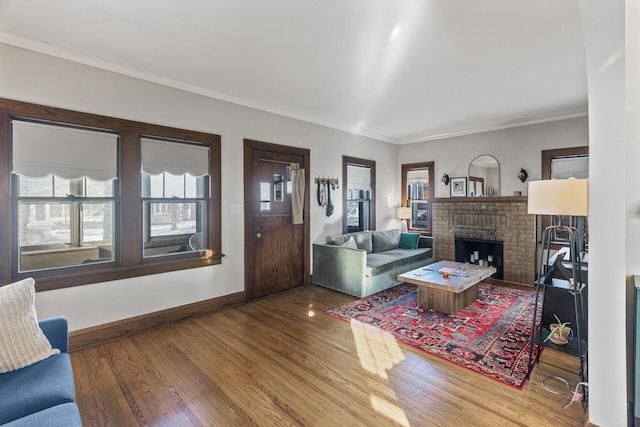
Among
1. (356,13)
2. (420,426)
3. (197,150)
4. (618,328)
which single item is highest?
(356,13)

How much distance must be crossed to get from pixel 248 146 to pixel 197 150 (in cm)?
71

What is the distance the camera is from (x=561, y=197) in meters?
2.00

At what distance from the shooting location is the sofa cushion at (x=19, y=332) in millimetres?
1714

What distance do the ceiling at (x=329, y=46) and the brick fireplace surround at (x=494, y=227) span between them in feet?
5.83

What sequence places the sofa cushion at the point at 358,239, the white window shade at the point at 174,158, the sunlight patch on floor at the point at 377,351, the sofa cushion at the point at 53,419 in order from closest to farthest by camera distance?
1. the sofa cushion at the point at 53,419
2. the sunlight patch on floor at the point at 377,351
3. the white window shade at the point at 174,158
4. the sofa cushion at the point at 358,239

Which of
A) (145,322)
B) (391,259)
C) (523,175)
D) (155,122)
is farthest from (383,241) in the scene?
(155,122)

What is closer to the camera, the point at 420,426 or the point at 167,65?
the point at 420,426

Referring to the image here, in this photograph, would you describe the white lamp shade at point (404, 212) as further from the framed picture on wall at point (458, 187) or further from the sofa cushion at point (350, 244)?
the sofa cushion at point (350, 244)

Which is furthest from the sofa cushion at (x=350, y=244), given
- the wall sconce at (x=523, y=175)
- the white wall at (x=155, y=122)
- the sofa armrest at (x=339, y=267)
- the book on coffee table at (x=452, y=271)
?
the wall sconce at (x=523, y=175)

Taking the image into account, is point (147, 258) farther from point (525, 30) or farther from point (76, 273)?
point (525, 30)

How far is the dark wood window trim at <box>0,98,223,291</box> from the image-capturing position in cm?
262

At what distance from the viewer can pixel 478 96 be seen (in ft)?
13.5

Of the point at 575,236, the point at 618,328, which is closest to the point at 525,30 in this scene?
the point at 575,236

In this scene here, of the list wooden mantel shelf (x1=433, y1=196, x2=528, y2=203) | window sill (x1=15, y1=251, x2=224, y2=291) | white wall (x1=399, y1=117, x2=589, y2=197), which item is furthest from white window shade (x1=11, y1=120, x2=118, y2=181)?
white wall (x1=399, y1=117, x2=589, y2=197)
